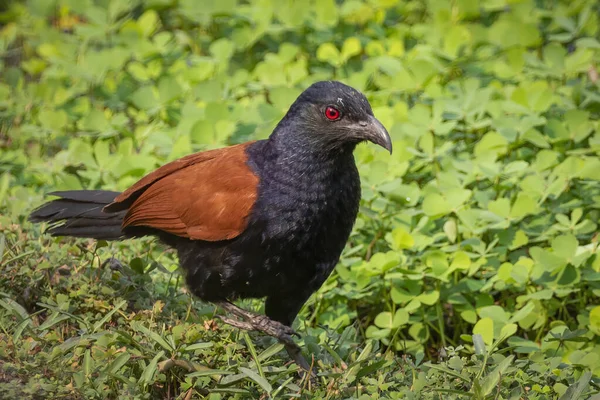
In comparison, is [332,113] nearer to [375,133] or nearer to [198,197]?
[375,133]

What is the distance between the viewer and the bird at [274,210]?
10.6ft

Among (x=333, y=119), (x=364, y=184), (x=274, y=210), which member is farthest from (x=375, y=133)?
(x=364, y=184)

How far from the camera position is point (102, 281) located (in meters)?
3.45

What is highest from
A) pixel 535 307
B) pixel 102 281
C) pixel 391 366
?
pixel 102 281

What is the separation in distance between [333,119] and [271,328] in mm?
907

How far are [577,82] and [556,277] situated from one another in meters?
2.17

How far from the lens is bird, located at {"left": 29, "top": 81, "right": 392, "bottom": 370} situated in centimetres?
324

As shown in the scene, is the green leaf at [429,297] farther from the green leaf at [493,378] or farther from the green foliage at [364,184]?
the green leaf at [493,378]

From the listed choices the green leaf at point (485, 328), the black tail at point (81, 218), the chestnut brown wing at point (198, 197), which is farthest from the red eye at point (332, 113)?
the green leaf at point (485, 328)

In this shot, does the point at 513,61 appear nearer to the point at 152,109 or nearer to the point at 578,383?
the point at 152,109

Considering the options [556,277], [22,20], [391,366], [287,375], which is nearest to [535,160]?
[556,277]

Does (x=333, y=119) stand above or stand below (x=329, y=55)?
above

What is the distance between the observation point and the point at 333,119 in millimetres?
3389

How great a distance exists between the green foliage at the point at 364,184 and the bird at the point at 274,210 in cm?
18
